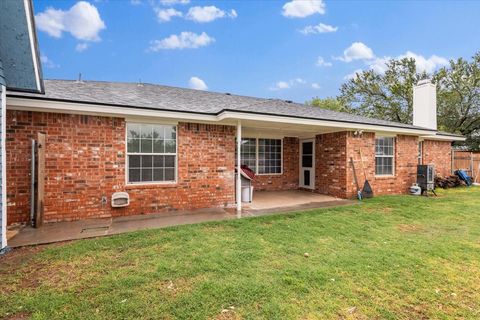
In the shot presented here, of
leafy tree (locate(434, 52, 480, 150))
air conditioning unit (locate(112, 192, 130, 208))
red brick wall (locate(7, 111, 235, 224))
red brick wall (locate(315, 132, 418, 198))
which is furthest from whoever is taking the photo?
leafy tree (locate(434, 52, 480, 150))

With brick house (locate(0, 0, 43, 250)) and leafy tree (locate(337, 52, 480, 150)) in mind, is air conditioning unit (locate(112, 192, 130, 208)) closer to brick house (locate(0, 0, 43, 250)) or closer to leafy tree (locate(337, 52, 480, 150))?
brick house (locate(0, 0, 43, 250))

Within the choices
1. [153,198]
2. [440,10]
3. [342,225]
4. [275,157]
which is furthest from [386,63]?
[153,198]

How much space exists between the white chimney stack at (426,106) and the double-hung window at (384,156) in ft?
14.4

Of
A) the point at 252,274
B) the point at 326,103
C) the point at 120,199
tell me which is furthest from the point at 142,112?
the point at 326,103

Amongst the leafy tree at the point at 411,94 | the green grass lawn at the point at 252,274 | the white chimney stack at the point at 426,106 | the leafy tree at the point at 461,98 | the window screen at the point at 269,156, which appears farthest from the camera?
the leafy tree at the point at 411,94

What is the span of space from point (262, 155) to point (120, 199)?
20.5 feet

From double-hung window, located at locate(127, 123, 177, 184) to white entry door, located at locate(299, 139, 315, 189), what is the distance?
6198mm

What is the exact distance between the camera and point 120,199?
606 centimetres

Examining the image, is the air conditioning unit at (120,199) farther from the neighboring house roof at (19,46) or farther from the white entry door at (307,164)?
Result: the white entry door at (307,164)

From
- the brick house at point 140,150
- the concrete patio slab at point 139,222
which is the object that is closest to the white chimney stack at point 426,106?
the brick house at point 140,150

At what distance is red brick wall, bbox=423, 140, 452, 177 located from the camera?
12.5 metres

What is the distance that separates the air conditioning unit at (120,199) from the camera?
19.7 ft

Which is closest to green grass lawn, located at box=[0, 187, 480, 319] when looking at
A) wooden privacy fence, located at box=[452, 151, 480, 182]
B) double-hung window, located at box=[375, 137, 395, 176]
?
double-hung window, located at box=[375, 137, 395, 176]

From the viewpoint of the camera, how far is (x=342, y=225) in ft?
17.8
